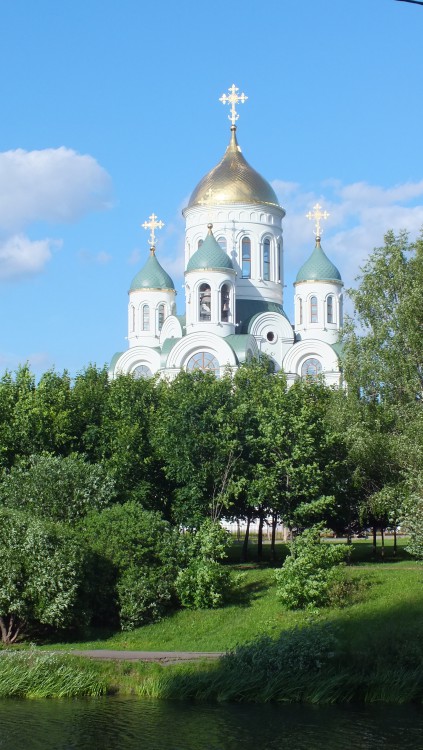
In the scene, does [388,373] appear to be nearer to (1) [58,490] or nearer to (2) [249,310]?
(1) [58,490]

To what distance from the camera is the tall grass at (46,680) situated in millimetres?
22469

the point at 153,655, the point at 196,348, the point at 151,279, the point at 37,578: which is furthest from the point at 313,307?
the point at 153,655

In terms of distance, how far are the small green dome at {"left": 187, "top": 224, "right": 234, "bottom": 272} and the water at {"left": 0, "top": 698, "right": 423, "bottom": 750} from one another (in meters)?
36.9

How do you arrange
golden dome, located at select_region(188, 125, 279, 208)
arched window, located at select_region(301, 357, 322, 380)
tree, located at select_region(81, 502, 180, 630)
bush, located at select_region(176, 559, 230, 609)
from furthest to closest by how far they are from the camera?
golden dome, located at select_region(188, 125, 279, 208)
arched window, located at select_region(301, 357, 322, 380)
bush, located at select_region(176, 559, 230, 609)
tree, located at select_region(81, 502, 180, 630)

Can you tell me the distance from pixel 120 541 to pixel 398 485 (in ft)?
30.0

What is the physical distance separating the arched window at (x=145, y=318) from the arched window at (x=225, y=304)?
7393mm

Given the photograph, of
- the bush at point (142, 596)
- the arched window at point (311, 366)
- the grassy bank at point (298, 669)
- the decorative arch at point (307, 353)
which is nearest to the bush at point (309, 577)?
the grassy bank at point (298, 669)

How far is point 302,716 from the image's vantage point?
21062mm

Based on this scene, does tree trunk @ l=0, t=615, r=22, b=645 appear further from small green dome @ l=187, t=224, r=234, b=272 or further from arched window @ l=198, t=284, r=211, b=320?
arched window @ l=198, t=284, r=211, b=320

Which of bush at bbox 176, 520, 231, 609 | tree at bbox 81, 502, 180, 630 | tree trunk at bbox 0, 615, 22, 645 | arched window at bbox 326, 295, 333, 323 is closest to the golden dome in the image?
arched window at bbox 326, 295, 333, 323

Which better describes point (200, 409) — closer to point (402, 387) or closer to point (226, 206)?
point (402, 387)

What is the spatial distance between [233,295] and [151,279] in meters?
8.05

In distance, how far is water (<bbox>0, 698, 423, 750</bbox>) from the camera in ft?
62.5

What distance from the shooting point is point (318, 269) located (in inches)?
2434
